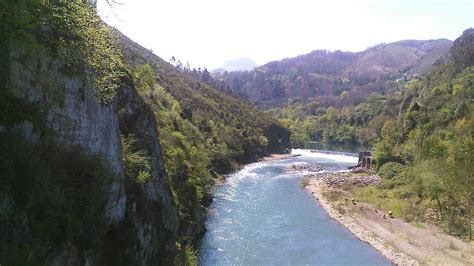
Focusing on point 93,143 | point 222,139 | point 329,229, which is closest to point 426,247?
point 329,229

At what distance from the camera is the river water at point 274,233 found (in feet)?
132

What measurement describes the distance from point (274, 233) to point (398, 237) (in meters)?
14.1

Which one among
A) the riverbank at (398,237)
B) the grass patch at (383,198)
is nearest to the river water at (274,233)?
the riverbank at (398,237)

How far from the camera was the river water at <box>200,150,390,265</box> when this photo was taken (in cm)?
4031

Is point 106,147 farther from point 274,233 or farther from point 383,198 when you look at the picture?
point 383,198

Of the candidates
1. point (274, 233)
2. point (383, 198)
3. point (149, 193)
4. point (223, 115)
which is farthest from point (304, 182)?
point (223, 115)

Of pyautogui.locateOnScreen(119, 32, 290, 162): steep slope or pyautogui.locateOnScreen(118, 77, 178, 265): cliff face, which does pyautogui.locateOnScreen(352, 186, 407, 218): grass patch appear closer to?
pyautogui.locateOnScreen(118, 77, 178, 265): cliff face

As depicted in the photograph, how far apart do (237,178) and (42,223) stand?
244ft

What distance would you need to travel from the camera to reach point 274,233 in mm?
48344

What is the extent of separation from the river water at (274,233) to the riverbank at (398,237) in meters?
1.54

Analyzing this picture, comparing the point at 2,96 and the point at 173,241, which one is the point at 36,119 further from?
the point at 173,241

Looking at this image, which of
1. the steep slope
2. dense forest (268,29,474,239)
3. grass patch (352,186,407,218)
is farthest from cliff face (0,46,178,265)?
the steep slope

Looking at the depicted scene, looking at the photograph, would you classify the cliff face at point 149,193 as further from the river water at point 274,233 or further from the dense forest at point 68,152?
the river water at point 274,233

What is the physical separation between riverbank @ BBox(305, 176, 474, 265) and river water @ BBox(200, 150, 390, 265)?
154 cm
